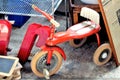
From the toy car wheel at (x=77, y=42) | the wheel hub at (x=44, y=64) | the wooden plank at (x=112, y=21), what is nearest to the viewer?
the wooden plank at (x=112, y=21)

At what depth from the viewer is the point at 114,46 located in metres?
2.23

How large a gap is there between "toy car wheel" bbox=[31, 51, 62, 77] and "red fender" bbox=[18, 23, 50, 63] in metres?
0.11

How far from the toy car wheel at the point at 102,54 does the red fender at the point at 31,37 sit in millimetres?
504

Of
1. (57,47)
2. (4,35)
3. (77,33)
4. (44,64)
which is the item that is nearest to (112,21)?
(77,33)

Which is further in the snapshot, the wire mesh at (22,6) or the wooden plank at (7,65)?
the wire mesh at (22,6)

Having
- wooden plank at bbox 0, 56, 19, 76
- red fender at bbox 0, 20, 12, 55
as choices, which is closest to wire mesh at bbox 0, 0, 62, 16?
red fender at bbox 0, 20, 12, 55

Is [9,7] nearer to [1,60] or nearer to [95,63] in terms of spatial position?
[1,60]

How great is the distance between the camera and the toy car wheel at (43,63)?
83.5 inches

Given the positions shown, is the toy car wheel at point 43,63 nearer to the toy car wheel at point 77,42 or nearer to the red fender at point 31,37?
the red fender at point 31,37

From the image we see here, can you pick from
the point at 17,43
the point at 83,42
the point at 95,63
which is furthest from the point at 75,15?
the point at 17,43

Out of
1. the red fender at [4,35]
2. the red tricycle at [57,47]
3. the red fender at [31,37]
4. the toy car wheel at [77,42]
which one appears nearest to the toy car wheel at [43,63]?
the red tricycle at [57,47]

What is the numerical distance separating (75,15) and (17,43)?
73 centimetres

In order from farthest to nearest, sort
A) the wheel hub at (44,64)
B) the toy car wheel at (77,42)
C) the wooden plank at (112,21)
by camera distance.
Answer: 1. the toy car wheel at (77,42)
2. the wheel hub at (44,64)
3. the wooden plank at (112,21)

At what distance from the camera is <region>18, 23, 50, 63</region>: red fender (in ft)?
7.09
